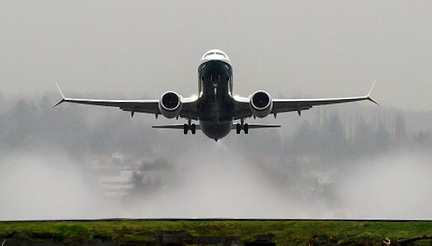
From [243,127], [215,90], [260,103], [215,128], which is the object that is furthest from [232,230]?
[243,127]

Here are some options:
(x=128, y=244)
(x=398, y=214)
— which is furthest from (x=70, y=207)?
(x=398, y=214)

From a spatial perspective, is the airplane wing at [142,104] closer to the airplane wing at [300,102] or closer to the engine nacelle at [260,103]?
the engine nacelle at [260,103]

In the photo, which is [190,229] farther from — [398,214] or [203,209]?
[398,214]

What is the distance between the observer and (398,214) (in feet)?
233

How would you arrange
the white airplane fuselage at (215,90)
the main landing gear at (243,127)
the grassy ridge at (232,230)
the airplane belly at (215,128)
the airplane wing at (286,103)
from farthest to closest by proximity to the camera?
the main landing gear at (243,127) → the airplane belly at (215,128) → the airplane wing at (286,103) → the white airplane fuselage at (215,90) → the grassy ridge at (232,230)

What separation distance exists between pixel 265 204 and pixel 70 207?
18.1m

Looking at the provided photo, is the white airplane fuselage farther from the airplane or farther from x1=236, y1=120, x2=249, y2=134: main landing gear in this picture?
x1=236, y1=120, x2=249, y2=134: main landing gear

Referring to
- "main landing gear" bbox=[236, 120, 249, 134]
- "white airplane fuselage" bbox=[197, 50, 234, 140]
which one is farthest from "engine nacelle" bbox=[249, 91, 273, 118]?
"main landing gear" bbox=[236, 120, 249, 134]

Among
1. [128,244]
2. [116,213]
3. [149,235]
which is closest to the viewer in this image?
[128,244]

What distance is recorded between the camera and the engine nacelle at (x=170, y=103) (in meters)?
55.7

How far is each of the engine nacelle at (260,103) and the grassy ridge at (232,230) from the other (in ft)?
28.4

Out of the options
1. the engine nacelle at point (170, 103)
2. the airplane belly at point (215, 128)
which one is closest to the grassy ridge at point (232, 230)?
the airplane belly at point (215, 128)

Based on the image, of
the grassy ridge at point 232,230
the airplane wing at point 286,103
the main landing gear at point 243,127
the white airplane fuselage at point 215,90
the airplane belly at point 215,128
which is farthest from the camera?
the main landing gear at point 243,127

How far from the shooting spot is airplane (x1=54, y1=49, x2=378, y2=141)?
55719mm
